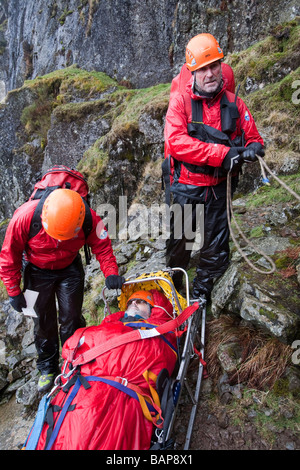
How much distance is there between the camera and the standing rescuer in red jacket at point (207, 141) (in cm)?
306

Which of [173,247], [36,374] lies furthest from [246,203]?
[36,374]

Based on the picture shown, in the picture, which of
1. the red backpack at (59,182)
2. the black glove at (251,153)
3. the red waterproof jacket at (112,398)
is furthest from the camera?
the red backpack at (59,182)

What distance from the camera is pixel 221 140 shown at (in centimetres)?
322

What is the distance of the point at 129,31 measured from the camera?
14445 millimetres

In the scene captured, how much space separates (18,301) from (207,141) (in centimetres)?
301

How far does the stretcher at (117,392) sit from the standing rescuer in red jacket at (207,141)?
1.21 metres

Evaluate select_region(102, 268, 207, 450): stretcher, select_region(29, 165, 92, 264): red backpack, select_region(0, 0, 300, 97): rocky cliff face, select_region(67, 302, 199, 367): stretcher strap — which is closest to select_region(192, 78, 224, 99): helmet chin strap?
select_region(29, 165, 92, 264): red backpack

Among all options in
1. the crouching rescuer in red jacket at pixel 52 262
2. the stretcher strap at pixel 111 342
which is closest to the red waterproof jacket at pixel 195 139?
the crouching rescuer in red jacket at pixel 52 262

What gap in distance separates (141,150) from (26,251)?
623cm

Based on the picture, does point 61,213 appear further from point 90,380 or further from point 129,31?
point 129,31

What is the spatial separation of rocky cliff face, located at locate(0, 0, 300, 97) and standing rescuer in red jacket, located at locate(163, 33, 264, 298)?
6916 mm

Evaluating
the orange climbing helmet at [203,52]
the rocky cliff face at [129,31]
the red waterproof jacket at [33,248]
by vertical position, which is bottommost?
the red waterproof jacket at [33,248]

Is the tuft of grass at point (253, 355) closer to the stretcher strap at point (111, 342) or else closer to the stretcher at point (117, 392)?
the stretcher at point (117, 392)
